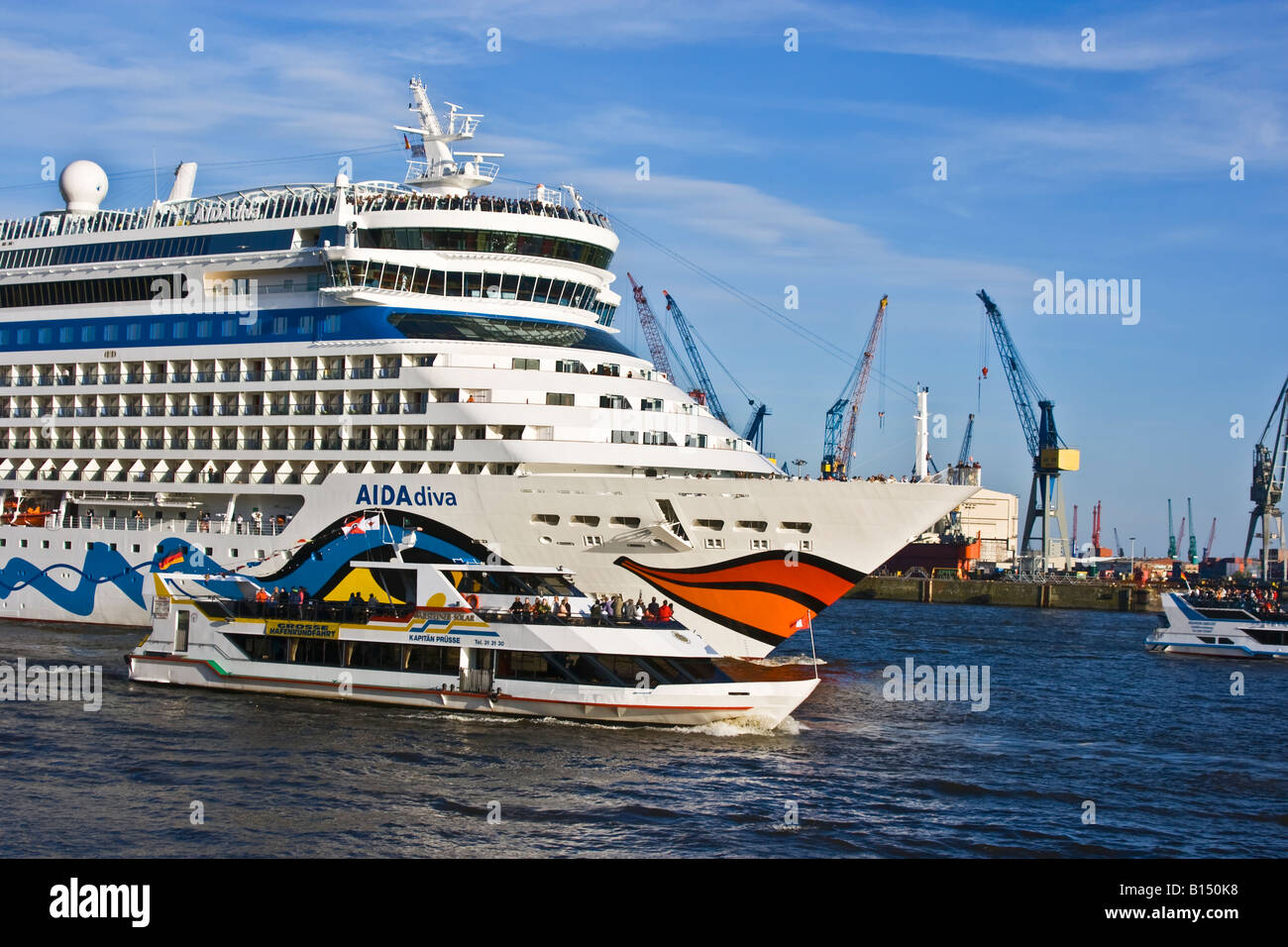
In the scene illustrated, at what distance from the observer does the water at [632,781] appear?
18531 millimetres

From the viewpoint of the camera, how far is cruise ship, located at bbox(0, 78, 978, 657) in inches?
1272

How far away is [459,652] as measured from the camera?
2794cm

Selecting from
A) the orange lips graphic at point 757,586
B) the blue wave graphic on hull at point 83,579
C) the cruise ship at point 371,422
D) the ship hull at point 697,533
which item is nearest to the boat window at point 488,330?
the cruise ship at point 371,422

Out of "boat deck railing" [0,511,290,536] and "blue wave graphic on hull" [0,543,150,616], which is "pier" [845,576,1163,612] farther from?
"blue wave graphic on hull" [0,543,150,616]

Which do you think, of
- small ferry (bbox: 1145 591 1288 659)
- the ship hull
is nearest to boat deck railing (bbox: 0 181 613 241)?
the ship hull

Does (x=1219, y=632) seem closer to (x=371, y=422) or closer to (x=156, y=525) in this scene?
(x=371, y=422)

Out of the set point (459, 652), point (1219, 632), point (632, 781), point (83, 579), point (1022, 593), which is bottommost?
point (632, 781)

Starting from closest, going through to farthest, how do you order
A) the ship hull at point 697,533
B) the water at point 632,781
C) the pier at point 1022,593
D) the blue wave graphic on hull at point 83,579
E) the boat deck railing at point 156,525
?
the water at point 632,781 → the ship hull at point 697,533 → the boat deck railing at point 156,525 → the blue wave graphic on hull at point 83,579 → the pier at point 1022,593

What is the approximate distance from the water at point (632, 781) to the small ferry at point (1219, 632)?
20187mm

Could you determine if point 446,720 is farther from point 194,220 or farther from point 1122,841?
point 194,220

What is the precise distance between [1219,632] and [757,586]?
101 ft

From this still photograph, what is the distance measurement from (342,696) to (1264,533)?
4423 inches

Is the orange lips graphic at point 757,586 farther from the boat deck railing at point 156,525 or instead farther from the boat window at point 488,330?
the boat deck railing at point 156,525

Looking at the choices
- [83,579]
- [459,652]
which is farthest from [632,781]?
[83,579]
